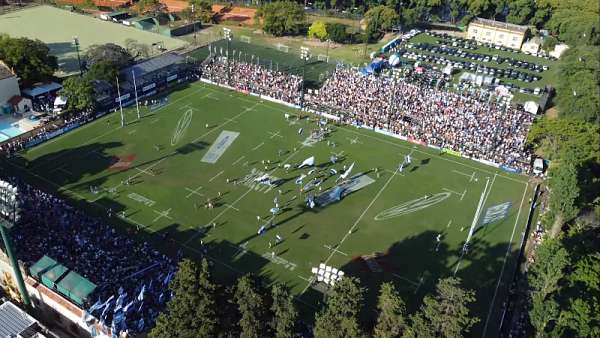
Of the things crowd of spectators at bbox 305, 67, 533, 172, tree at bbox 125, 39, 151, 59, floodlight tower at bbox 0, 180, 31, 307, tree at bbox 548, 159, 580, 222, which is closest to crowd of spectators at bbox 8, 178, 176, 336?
floodlight tower at bbox 0, 180, 31, 307

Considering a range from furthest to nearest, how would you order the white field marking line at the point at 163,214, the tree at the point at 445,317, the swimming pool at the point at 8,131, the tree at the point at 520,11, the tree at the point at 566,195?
the tree at the point at 520,11 < the swimming pool at the point at 8,131 < the white field marking line at the point at 163,214 < the tree at the point at 566,195 < the tree at the point at 445,317

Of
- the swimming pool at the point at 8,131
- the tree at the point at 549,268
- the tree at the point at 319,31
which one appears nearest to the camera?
the tree at the point at 549,268

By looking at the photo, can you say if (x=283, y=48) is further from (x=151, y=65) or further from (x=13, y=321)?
(x=13, y=321)

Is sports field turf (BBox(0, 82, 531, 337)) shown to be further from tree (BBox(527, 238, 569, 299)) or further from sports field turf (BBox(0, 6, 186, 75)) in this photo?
sports field turf (BBox(0, 6, 186, 75))

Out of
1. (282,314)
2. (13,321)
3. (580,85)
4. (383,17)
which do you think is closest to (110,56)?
(13,321)

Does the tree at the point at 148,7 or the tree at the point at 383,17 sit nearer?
the tree at the point at 383,17

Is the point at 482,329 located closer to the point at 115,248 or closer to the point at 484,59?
the point at 115,248

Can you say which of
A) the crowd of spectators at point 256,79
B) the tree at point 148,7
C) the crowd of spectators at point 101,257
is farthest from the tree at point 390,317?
the tree at point 148,7

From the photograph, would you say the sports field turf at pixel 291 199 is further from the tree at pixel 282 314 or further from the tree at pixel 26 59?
the tree at pixel 26 59
